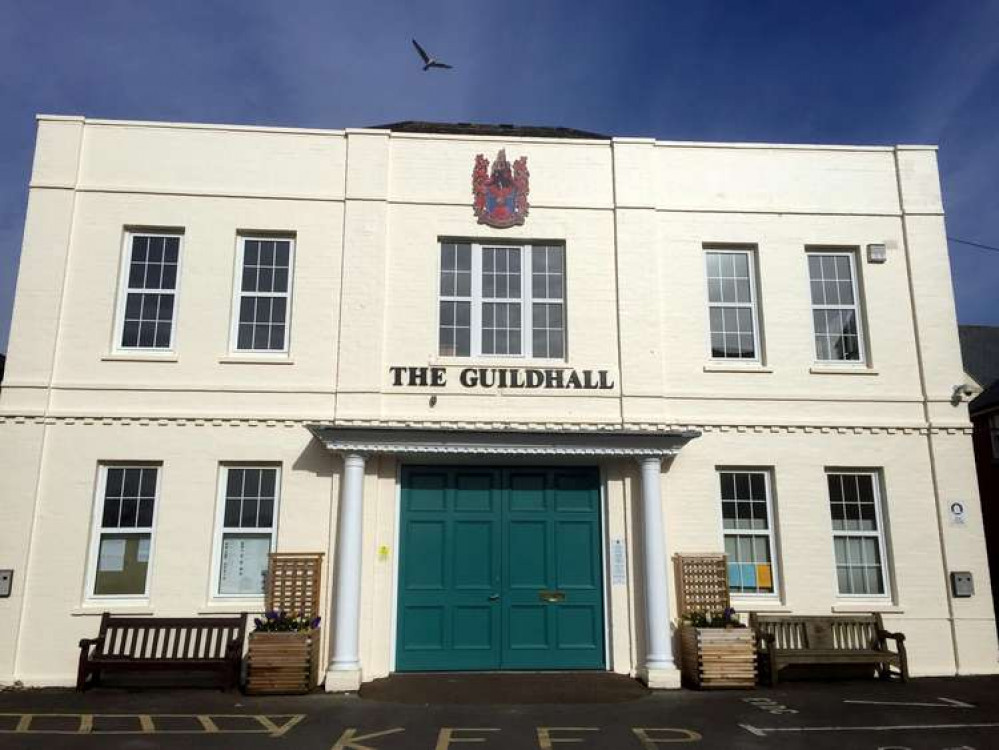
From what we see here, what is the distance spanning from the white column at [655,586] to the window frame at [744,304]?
226cm

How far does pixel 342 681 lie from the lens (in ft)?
34.3

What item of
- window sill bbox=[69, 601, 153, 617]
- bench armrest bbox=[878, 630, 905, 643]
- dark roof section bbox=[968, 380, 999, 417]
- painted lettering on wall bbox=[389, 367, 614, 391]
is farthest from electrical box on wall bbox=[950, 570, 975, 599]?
window sill bbox=[69, 601, 153, 617]

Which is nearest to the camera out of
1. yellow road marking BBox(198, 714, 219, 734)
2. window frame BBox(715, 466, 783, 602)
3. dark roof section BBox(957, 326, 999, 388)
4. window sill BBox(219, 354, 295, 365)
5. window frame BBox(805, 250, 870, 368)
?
yellow road marking BBox(198, 714, 219, 734)

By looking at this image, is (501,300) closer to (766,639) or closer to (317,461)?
(317,461)

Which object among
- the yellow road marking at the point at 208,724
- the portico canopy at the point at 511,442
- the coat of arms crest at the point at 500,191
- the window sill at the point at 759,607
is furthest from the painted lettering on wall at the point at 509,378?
the yellow road marking at the point at 208,724

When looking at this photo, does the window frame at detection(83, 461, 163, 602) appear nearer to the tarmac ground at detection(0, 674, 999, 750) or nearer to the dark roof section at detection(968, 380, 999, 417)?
the tarmac ground at detection(0, 674, 999, 750)

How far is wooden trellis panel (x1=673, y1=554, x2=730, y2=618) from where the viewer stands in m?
11.3

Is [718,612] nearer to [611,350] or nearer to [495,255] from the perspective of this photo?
[611,350]

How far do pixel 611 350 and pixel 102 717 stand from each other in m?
8.20

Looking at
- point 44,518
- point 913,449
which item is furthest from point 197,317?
point 913,449

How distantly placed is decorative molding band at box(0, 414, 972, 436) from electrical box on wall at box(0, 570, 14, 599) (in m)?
2.09

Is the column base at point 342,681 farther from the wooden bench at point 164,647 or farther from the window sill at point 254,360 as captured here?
the window sill at point 254,360

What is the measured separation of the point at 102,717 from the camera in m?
9.11

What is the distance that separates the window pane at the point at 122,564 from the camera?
11.3m
